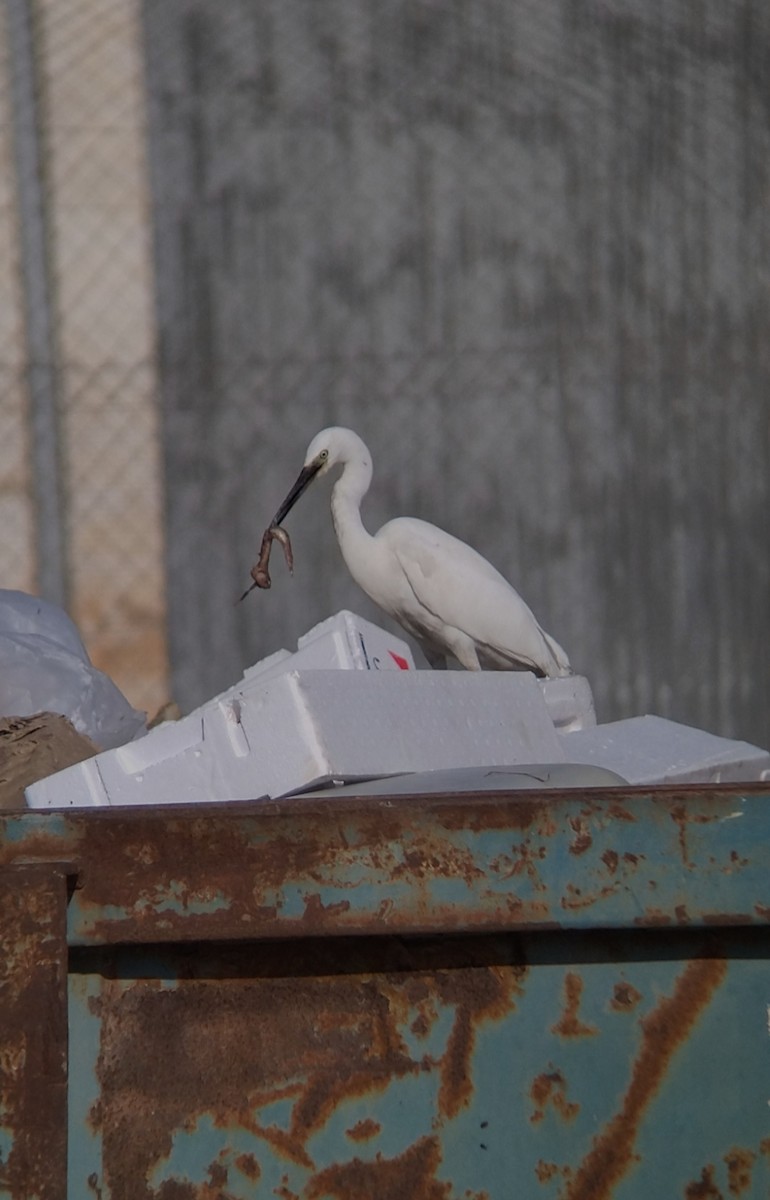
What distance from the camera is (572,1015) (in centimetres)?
125

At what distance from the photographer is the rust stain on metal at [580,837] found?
47.9 inches

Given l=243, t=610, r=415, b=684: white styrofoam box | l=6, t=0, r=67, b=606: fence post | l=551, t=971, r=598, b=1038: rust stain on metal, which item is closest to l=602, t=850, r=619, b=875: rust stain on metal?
l=551, t=971, r=598, b=1038: rust stain on metal

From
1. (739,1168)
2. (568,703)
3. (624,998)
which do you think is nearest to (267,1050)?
(624,998)

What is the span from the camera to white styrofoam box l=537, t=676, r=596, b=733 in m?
2.28

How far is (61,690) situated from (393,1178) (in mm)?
1050

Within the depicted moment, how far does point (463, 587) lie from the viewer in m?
3.13

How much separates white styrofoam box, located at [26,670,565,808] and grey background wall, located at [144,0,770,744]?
2.69 meters

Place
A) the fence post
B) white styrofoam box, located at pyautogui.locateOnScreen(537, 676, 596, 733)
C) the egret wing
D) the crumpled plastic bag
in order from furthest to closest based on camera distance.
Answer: the fence post < the egret wing < white styrofoam box, located at pyautogui.locateOnScreen(537, 676, 596, 733) < the crumpled plastic bag

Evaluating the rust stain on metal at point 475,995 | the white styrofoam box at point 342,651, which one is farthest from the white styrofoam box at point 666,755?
the rust stain on metal at point 475,995

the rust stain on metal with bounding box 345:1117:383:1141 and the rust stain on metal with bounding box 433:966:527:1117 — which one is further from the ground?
the rust stain on metal with bounding box 433:966:527:1117

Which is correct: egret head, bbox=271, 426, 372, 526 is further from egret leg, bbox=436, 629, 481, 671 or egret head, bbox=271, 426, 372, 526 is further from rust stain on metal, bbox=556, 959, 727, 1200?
rust stain on metal, bbox=556, 959, 727, 1200

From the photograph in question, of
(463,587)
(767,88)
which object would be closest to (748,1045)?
(463,587)

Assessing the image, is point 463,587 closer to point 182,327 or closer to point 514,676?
point 514,676

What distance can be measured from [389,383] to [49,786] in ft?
9.77
